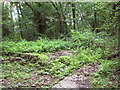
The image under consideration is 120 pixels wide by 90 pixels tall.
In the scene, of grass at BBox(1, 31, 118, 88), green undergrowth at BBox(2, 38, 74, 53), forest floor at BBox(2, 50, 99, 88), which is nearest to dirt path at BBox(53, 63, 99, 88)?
forest floor at BBox(2, 50, 99, 88)

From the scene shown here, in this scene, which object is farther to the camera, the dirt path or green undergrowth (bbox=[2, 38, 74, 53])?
green undergrowth (bbox=[2, 38, 74, 53])

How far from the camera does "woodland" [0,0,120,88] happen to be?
2275 mm

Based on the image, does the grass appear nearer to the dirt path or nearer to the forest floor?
the forest floor

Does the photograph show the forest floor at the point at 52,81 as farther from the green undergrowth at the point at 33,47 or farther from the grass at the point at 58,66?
the green undergrowth at the point at 33,47

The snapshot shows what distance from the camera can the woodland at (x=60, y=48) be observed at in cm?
228

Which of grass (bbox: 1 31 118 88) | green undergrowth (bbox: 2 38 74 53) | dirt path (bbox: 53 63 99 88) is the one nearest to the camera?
dirt path (bbox: 53 63 99 88)

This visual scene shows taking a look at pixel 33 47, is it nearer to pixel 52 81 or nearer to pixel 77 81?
pixel 52 81

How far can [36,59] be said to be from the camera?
11.0 feet

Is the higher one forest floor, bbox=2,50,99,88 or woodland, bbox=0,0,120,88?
woodland, bbox=0,0,120,88

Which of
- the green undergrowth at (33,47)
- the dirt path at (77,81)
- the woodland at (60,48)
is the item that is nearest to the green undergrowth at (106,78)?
the woodland at (60,48)

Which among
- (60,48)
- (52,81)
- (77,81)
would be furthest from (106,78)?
(60,48)

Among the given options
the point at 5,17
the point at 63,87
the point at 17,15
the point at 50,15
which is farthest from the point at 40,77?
the point at 17,15

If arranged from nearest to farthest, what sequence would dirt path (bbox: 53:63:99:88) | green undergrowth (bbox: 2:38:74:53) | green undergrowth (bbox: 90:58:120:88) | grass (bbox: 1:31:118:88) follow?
1. green undergrowth (bbox: 90:58:120:88)
2. dirt path (bbox: 53:63:99:88)
3. grass (bbox: 1:31:118:88)
4. green undergrowth (bbox: 2:38:74:53)

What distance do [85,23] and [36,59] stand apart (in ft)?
9.27
